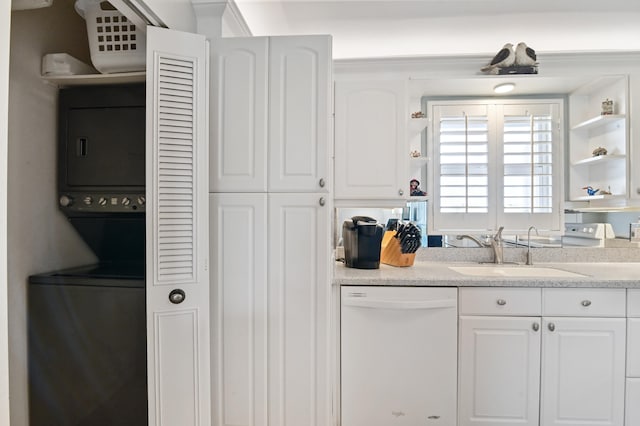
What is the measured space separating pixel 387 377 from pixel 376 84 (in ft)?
5.75

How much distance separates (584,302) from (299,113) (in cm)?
179

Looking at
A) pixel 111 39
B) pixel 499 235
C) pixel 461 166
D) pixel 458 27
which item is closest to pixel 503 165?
pixel 461 166

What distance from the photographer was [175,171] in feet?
4.66

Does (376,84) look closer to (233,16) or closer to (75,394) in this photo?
(233,16)

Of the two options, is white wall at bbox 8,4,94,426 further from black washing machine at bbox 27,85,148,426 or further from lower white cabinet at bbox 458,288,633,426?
lower white cabinet at bbox 458,288,633,426

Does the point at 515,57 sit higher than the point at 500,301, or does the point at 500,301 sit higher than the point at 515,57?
the point at 515,57

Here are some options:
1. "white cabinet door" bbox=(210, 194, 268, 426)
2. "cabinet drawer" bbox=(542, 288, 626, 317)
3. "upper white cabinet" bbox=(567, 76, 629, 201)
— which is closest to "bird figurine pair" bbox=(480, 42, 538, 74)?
"upper white cabinet" bbox=(567, 76, 629, 201)

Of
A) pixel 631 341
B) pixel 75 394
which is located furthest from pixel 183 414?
pixel 631 341

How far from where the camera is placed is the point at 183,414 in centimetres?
Answer: 149

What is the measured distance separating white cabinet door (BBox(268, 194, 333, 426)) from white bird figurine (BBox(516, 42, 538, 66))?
1648 mm

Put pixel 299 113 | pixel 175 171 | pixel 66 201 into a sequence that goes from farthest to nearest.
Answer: pixel 66 201, pixel 299 113, pixel 175 171

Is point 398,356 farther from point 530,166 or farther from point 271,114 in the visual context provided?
point 530,166

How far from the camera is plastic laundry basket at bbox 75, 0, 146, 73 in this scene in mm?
1560

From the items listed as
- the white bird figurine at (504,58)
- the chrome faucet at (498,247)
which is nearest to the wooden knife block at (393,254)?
the chrome faucet at (498,247)
